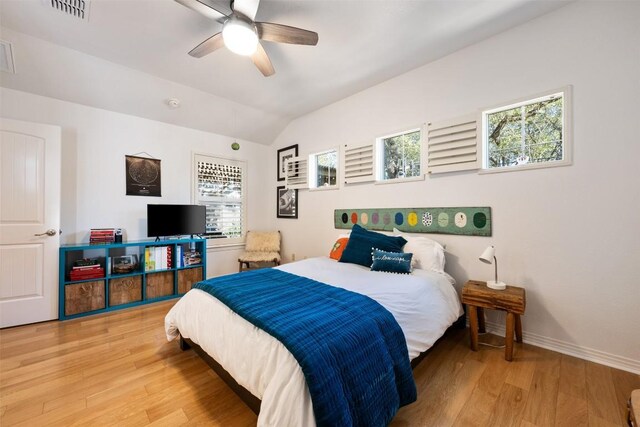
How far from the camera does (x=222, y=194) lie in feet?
14.5

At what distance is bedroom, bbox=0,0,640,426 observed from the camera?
6.30 ft

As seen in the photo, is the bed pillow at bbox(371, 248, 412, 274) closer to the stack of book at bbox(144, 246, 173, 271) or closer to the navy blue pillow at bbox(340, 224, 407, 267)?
the navy blue pillow at bbox(340, 224, 407, 267)

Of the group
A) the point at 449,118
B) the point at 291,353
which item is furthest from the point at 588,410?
the point at 449,118

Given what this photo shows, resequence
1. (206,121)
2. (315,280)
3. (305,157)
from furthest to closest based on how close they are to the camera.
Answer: (305,157) → (206,121) → (315,280)

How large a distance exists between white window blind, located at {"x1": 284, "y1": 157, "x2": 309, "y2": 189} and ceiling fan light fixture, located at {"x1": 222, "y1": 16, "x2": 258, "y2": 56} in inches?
91.9

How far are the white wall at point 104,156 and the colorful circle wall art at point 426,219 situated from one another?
8.88 ft

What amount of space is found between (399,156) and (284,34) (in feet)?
6.30

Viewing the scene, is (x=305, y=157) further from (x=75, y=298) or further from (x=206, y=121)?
(x=75, y=298)

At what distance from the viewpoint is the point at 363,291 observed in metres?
1.91

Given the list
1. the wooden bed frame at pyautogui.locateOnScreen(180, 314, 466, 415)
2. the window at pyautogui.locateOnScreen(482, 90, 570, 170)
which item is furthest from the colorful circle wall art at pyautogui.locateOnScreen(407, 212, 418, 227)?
the wooden bed frame at pyautogui.locateOnScreen(180, 314, 466, 415)

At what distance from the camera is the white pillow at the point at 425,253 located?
255cm

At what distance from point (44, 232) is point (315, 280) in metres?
3.05

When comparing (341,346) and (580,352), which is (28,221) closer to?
(341,346)

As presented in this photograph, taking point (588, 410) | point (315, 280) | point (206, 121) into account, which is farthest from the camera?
point (206, 121)
